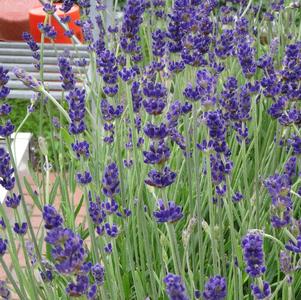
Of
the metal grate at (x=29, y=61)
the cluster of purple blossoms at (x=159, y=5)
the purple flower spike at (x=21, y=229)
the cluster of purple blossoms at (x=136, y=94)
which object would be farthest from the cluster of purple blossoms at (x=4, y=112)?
the metal grate at (x=29, y=61)

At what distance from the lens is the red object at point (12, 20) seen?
20.0 ft

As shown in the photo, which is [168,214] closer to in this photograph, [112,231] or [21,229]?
[112,231]

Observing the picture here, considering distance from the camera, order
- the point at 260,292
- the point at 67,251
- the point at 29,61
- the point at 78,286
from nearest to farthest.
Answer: the point at 67,251 < the point at 78,286 < the point at 260,292 < the point at 29,61

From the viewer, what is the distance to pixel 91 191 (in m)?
2.79

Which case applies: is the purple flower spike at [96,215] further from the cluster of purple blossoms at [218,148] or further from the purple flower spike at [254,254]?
the purple flower spike at [254,254]

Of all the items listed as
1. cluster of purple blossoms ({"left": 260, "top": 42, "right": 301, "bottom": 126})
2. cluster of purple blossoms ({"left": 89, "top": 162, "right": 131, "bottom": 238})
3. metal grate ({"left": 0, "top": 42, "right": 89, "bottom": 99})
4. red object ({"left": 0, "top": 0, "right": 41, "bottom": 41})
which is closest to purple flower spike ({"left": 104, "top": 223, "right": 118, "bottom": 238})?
cluster of purple blossoms ({"left": 89, "top": 162, "right": 131, "bottom": 238})

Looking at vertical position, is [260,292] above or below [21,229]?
above

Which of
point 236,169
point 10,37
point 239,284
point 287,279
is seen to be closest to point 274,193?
point 287,279

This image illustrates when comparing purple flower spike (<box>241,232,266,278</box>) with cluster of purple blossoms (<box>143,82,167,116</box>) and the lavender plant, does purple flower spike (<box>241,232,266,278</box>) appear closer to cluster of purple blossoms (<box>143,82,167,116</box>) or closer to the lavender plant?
the lavender plant

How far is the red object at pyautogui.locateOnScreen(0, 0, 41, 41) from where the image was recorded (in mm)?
6086

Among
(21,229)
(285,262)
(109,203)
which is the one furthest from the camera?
(21,229)

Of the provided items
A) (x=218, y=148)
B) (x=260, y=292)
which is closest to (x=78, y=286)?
(x=260, y=292)

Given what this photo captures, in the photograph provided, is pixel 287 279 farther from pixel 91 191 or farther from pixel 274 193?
pixel 91 191

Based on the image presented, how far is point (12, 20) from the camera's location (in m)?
6.09
